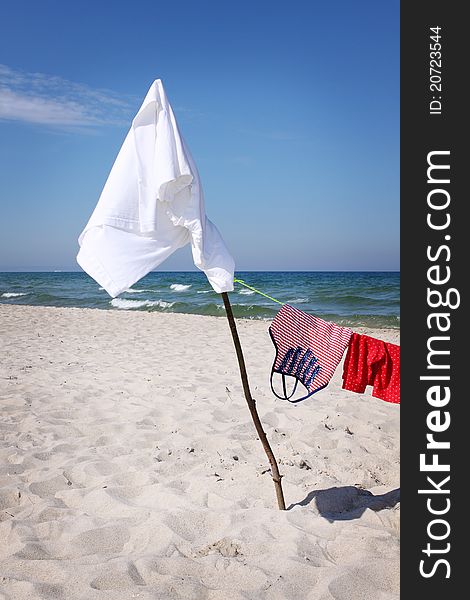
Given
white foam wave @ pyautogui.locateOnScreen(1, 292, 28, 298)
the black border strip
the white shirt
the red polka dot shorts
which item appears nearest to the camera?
the black border strip

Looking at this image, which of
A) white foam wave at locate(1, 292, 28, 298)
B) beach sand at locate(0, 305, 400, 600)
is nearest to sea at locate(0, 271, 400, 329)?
white foam wave at locate(1, 292, 28, 298)

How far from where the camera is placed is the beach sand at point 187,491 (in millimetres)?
2721

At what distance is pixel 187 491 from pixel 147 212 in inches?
76.0

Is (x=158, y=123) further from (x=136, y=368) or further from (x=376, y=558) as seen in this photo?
(x=136, y=368)

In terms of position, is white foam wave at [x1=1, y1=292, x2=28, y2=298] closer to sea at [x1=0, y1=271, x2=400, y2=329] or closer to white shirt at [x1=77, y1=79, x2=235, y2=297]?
sea at [x1=0, y1=271, x2=400, y2=329]

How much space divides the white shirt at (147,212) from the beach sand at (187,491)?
1384 millimetres

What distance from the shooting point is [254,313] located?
1778cm

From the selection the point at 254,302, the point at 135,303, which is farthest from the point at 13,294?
the point at 254,302

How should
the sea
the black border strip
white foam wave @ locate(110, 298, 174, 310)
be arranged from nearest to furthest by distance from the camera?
1. the black border strip
2. the sea
3. white foam wave @ locate(110, 298, 174, 310)

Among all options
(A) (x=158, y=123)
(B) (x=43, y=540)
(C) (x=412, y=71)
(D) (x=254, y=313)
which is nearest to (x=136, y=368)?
(B) (x=43, y=540)

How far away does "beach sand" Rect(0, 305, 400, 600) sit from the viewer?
2721 mm

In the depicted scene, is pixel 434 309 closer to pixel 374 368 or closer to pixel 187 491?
pixel 374 368

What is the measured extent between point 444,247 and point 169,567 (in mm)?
2077

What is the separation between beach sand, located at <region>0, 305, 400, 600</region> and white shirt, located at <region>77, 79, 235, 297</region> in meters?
1.38
